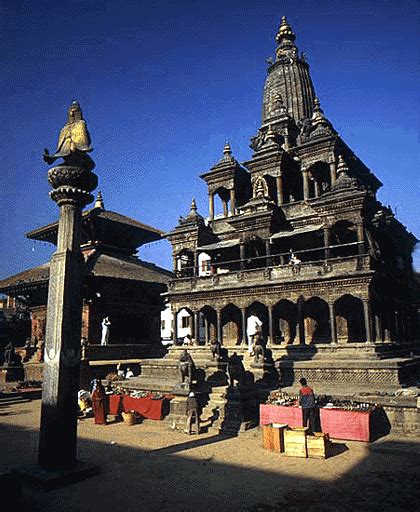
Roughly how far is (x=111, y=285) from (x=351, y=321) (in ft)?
66.4

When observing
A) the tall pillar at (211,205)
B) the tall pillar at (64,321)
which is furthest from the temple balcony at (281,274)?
the tall pillar at (64,321)

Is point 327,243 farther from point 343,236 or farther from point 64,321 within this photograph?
point 64,321

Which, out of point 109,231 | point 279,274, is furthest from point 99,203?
point 279,274

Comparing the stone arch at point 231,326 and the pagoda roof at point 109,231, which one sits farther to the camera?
the pagoda roof at point 109,231

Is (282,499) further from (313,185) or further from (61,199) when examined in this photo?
(313,185)

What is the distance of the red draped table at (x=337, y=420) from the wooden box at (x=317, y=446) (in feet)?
8.52

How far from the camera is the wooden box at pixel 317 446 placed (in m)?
11.8

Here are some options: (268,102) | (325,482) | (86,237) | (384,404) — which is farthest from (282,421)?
(268,102)

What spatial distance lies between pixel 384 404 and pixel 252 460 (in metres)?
6.38

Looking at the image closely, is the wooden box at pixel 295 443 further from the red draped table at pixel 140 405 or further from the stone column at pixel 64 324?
the red draped table at pixel 140 405

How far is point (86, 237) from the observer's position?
42.0 metres

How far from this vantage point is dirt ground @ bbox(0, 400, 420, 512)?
8.42 metres

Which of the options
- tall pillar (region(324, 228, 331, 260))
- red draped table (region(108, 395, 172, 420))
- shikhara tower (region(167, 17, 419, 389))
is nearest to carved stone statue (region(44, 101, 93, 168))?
red draped table (region(108, 395, 172, 420))

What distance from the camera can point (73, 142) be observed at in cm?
1127
